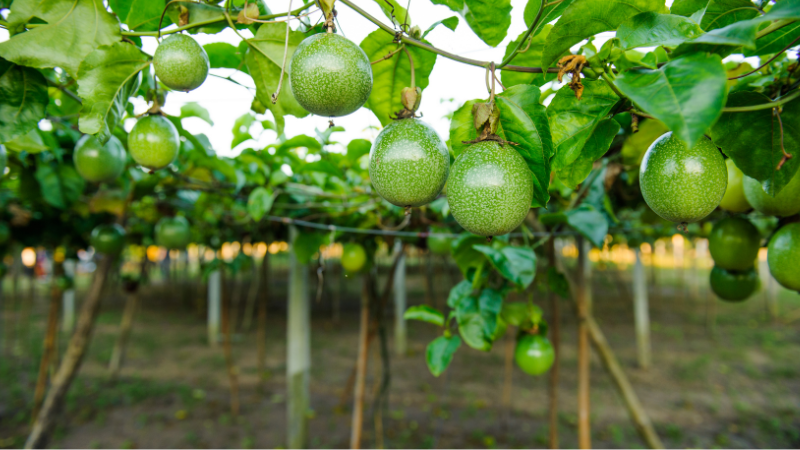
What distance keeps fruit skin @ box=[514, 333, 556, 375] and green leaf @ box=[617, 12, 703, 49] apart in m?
1.24

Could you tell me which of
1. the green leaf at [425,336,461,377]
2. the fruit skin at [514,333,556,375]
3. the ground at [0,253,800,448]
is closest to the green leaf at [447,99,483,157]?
the green leaf at [425,336,461,377]

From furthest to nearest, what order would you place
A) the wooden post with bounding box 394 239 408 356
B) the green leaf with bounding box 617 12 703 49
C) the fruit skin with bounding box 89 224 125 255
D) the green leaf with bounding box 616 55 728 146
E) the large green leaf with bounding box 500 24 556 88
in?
the wooden post with bounding box 394 239 408 356 → the fruit skin with bounding box 89 224 125 255 → the large green leaf with bounding box 500 24 556 88 → the green leaf with bounding box 617 12 703 49 → the green leaf with bounding box 616 55 728 146

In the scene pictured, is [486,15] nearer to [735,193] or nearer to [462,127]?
[462,127]

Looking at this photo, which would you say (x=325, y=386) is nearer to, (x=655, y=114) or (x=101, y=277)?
(x=101, y=277)

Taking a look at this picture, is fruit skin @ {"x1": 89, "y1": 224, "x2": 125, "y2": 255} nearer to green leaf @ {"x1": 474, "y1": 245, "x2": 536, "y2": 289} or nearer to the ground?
the ground

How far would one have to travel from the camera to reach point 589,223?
50.6 inches

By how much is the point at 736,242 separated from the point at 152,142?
162 cm

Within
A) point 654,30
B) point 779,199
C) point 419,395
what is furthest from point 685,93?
point 419,395

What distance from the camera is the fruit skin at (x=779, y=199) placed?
889 mm

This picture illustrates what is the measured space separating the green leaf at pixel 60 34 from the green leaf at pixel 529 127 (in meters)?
0.76

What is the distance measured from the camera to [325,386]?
5555 millimetres

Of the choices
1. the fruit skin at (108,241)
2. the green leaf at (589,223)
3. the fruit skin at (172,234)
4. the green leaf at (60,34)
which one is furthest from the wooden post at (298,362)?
the green leaf at (60,34)

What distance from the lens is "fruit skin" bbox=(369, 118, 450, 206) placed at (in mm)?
670

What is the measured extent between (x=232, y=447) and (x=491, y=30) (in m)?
4.50
